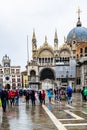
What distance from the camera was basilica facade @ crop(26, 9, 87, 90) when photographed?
116 meters

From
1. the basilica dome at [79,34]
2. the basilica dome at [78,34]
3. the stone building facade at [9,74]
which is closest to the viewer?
the basilica dome at [78,34]

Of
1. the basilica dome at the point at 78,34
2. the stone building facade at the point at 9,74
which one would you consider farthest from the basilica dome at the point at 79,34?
the stone building facade at the point at 9,74

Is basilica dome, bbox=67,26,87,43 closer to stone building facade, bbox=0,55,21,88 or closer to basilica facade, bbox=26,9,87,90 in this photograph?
basilica facade, bbox=26,9,87,90

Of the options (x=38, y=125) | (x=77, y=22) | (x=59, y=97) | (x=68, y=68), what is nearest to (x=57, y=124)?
(x=38, y=125)

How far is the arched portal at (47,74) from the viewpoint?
121 m

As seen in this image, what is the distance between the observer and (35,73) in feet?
392

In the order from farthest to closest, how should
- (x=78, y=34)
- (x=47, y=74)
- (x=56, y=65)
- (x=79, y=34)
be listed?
(x=78, y=34), (x=79, y=34), (x=47, y=74), (x=56, y=65)

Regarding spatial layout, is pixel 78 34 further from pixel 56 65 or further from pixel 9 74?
pixel 9 74

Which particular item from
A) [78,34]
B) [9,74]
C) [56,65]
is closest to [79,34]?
[78,34]

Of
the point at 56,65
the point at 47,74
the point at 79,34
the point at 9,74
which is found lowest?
the point at 47,74

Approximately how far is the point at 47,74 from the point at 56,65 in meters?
4.70

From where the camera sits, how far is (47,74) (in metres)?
121

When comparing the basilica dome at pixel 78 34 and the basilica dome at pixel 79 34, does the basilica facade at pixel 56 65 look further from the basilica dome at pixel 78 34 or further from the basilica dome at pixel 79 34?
the basilica dome at pixel 79 34

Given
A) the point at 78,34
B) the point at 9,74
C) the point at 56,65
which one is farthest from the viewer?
the point at 9,74
